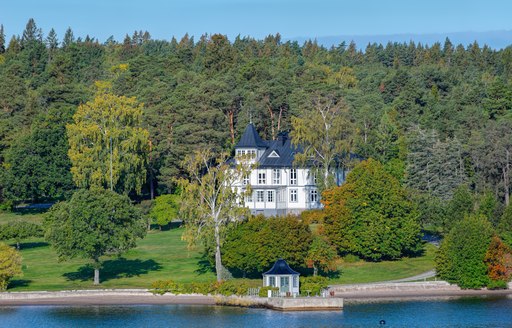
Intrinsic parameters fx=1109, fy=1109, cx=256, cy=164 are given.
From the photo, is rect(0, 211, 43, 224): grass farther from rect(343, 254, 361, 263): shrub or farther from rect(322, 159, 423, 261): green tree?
rect(343, 254, 361, 263): shrub

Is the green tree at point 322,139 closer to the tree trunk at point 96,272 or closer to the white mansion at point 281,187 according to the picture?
the white mansion at point 281,187

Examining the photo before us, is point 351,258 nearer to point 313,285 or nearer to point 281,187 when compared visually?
point 313,285

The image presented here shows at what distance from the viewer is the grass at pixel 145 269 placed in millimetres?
92188

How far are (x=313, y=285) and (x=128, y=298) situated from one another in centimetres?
1463

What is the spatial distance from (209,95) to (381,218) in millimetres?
42671

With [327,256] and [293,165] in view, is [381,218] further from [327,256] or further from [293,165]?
[293,165]

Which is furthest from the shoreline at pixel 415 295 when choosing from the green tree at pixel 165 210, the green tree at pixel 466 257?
the green tree at pixel 165 210

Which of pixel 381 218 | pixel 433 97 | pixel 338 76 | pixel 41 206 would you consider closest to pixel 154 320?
pixel 381 218

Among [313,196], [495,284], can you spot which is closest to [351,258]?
[495,284]

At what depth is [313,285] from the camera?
3398 inches

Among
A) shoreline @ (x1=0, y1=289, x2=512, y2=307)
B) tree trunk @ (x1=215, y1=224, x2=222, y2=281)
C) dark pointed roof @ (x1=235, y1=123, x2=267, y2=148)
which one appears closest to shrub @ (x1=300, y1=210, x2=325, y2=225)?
Result: dark pointed roof @ (x1=235, y1=123, x2=267, y2=148)

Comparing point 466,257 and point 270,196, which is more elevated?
point 270,196

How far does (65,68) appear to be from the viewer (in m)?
185

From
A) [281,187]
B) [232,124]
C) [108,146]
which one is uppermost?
[232,124]
